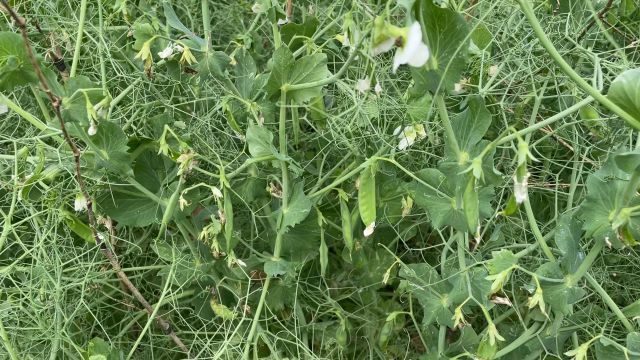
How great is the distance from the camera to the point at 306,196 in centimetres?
103

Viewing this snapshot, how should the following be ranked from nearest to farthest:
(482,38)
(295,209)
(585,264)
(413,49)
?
(413,49)
(585,264)
(295,209)
(482,38)

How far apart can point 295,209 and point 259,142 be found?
0.10 metres

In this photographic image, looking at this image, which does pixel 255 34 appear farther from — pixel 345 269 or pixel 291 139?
pixel 345 269

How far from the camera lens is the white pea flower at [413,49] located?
708 millimetres

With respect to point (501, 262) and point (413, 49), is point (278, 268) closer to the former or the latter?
point (501, 262)

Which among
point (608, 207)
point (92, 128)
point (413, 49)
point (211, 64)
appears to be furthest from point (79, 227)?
point (608, 207)

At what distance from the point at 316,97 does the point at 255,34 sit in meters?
0.26

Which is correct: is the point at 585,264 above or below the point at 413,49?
below

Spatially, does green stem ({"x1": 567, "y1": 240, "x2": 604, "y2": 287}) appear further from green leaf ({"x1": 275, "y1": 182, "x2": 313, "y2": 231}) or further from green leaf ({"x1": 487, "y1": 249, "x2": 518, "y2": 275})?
green leaf ({"x1": 275, "y1": 182, "x2": 313, "y2": 231})

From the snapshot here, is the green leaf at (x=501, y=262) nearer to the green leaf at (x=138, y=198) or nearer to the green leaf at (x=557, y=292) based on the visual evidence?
the green leaf at (x=557, y=292)

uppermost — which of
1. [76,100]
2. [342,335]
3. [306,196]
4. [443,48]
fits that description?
[443,48]

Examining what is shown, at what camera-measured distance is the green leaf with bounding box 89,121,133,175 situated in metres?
1.00

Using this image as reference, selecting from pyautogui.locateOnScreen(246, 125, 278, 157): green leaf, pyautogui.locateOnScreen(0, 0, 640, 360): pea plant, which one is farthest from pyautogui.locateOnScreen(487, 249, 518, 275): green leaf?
pyautogui.locateOnScreen(246, 125, 278, 157): green leaf

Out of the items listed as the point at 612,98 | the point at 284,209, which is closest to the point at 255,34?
the point at 284,209
